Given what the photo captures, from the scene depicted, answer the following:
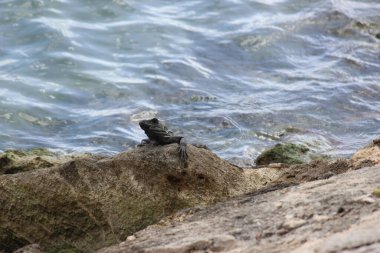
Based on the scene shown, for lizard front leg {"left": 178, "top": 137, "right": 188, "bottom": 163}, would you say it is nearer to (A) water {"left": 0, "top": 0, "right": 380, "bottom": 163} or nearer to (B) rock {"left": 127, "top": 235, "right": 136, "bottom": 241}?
(B) rock {"left": 127, "top": 235, "right": 136, "bottom": 241}

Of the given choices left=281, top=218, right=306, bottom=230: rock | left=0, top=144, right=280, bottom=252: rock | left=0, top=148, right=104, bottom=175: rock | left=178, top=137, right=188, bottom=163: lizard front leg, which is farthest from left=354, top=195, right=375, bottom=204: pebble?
left=0, top=148, right=104, bottom=175: rock

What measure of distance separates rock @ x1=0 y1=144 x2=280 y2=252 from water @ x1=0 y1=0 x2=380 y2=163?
12.4 feet

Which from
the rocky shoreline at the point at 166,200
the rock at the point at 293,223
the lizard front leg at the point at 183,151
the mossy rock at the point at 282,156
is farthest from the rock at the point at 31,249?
the mossy rock at the point at 282,156

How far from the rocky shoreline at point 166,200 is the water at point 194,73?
3.53m

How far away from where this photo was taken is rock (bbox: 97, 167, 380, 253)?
4.20 m

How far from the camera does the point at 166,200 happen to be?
599 cm

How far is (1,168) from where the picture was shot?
23.0ft

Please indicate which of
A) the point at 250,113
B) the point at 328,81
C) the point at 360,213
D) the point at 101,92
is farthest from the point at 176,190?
the point at 328,81

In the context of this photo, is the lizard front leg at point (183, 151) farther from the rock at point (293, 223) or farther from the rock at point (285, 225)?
the rock at point (293, 223)

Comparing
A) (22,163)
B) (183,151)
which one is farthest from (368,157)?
(22,163)

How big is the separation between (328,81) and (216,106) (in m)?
2.08

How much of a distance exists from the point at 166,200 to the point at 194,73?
721 centimetres

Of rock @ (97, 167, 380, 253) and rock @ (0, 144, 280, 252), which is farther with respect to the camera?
rock @ (0, 144, 280, 252)

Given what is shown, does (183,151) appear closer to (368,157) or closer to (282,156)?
(368,157)
